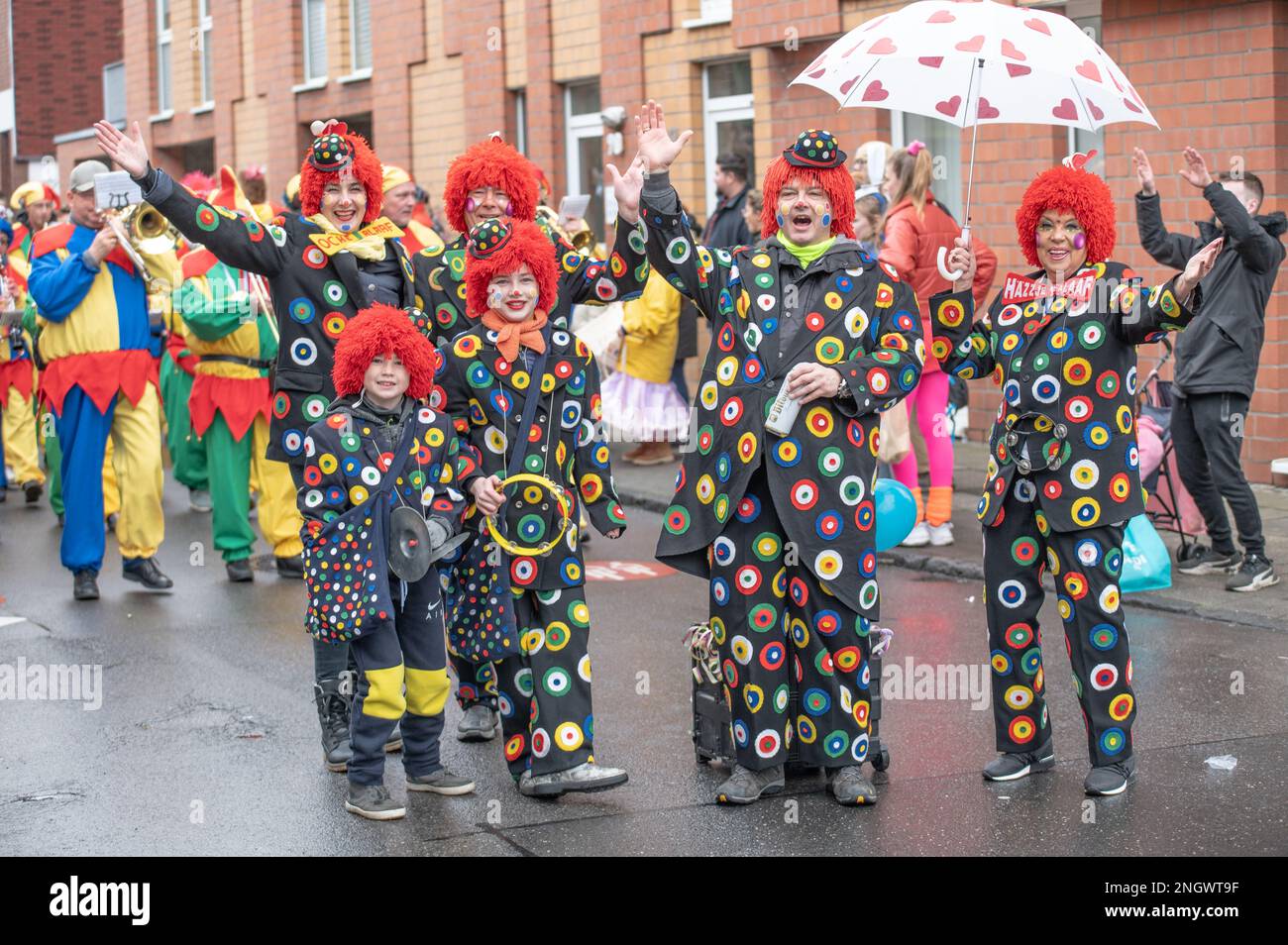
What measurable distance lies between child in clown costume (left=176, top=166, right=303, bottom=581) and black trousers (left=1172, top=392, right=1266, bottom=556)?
14.8ft

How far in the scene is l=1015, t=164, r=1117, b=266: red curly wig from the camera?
226 inches

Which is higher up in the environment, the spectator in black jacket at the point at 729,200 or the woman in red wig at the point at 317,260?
the spectator in black jacket at the point at 729,200

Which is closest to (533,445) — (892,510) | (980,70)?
(980,70)

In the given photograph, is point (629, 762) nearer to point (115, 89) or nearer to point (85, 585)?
point (85, 585)

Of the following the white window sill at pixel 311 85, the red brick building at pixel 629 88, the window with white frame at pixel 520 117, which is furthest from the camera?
the white window sill at pixel 311 85

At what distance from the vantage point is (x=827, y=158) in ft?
18.3

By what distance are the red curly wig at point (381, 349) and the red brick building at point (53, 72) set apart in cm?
3260

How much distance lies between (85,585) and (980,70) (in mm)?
5643

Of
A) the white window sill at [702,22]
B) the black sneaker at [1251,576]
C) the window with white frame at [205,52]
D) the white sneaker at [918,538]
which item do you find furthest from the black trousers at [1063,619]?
the window with white frame at [205,52]

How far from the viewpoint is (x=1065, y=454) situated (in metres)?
5.66

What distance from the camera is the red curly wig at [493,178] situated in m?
6.25

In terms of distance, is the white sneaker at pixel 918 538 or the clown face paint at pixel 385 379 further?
the white sneaker at pixel 918 538

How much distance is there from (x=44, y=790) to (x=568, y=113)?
14.2 metres

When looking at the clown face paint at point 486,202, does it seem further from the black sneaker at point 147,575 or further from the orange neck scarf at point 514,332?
the black sneaker at point 147,575
